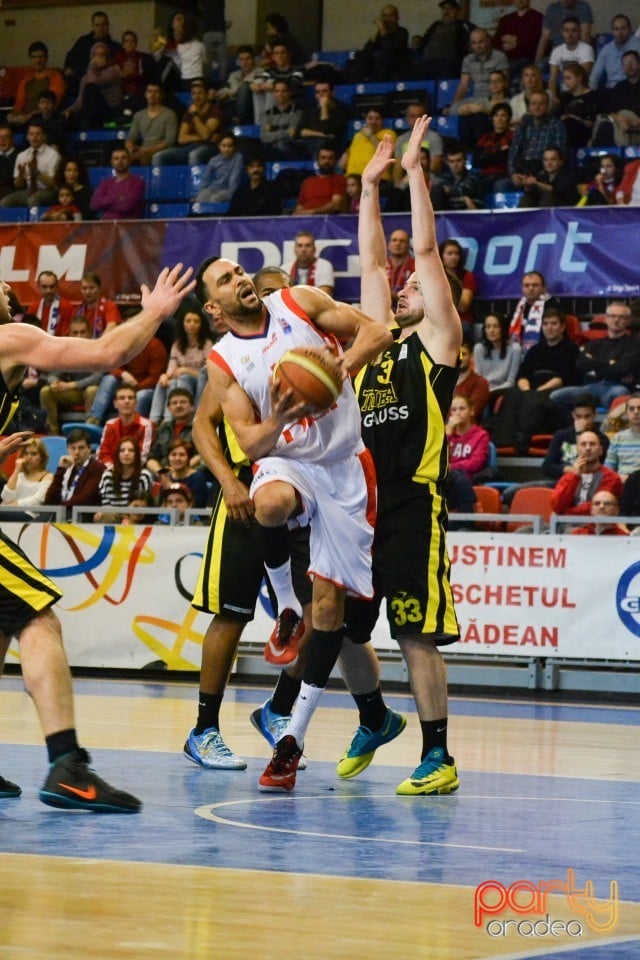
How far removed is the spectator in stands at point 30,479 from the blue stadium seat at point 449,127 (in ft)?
19.7

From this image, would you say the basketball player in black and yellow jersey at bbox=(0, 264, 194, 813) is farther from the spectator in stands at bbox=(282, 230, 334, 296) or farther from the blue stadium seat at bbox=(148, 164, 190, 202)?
the blue stadium seat at bbox=(148, 164, 190, 202)

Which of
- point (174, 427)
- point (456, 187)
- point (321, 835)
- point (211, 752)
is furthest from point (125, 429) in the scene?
point (321, 835)

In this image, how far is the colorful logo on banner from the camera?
11.6 metres

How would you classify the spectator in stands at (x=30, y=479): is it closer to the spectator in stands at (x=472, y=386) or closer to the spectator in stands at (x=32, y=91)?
the spectator in stands at (x=472, y=386)

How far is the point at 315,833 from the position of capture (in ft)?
16.7

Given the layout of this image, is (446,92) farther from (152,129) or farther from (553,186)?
(152,129)

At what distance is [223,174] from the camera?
17984 mm

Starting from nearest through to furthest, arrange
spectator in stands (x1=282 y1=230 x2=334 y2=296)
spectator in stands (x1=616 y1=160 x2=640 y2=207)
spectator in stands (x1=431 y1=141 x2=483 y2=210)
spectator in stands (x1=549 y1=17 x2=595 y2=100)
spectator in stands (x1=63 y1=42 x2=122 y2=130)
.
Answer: spectator in stands (x1=616 y1=160 x2=640 y2=207)
spectator in stands (x1=282 y1=230 x2=334 y2=296)
spectator in stands (x1=431 y1=141 x2=483 y2=210)
spectator in stands (x1=549 y1=17 x2=595 y2=100)
spectator in stands (x1=63 y1=42 x2=122 y2=130)

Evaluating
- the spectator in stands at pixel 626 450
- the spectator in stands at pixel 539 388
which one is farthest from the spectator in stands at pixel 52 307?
the spectator in stands at pixel 626 450

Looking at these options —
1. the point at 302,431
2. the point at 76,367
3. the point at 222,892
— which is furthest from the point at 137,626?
the point at 222,892

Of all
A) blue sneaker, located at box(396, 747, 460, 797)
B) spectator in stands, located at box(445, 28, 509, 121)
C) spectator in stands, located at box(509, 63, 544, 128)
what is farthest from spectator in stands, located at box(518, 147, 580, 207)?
blue sneaker, located at box(396, 747, 460, 797)

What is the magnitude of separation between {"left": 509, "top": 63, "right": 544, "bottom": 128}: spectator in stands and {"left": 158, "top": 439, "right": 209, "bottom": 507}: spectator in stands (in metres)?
5.32

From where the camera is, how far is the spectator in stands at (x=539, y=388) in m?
14.0

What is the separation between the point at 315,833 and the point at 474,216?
1084 cm
